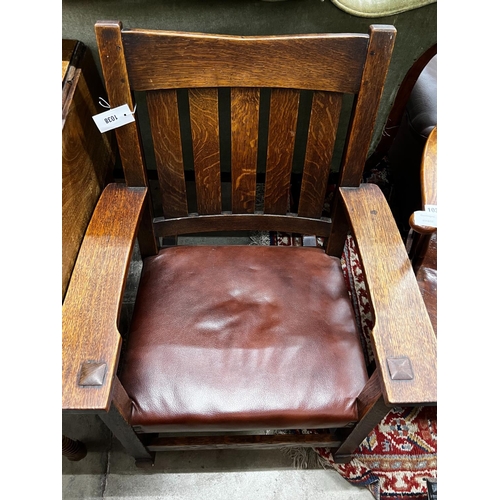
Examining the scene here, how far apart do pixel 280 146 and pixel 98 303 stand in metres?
0.50

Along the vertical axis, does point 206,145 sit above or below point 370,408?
above

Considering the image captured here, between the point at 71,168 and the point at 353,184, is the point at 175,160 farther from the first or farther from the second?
the point at 353,184

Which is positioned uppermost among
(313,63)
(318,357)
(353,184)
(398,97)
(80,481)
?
(313,63)

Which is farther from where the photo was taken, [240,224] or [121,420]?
[240,224]

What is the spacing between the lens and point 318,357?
3.10ft

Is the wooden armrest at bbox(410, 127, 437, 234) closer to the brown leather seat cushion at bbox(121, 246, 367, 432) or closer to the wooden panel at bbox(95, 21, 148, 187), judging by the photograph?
the brown leather seat cushion at bbox(121, 246, 367, 432)

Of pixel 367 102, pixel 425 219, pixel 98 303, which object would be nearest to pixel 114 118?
pixel 98 303

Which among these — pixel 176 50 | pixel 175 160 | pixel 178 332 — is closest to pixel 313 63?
pixel 176 50

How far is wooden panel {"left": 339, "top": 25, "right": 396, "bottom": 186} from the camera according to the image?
2.56 ft

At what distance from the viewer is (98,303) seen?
0.81 metres

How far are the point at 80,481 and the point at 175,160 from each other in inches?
38.4

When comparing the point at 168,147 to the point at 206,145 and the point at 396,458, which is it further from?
the point at 396,458

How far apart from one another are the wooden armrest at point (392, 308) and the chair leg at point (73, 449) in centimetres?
90
